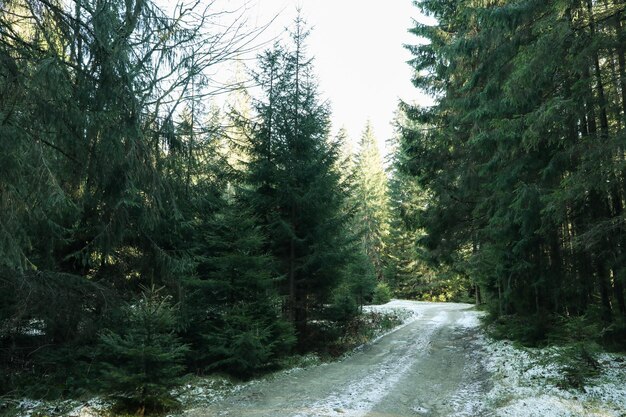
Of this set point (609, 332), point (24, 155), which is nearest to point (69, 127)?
point (24, 155)

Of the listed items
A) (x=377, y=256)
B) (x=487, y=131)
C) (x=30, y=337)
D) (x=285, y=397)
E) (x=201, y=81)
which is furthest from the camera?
(x=377, y=256)

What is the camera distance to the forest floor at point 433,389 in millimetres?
7160

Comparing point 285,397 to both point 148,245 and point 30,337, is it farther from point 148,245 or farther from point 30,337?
point 30,337

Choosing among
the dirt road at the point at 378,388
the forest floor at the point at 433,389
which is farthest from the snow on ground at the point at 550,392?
the dirt road at the point at 378,388

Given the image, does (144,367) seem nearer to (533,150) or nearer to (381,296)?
(533,150)

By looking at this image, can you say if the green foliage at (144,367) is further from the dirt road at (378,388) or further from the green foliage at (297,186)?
the green foliage at (297,186)

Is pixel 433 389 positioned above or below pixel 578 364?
below

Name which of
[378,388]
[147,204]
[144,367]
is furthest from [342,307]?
[147,204]

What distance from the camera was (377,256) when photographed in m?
47.2

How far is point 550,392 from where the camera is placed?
25.1ft

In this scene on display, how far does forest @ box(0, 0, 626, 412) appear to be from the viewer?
471 cm

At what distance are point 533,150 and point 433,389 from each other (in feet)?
23.7

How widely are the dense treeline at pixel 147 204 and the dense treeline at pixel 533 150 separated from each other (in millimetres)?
4628

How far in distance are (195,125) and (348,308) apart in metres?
9.97
